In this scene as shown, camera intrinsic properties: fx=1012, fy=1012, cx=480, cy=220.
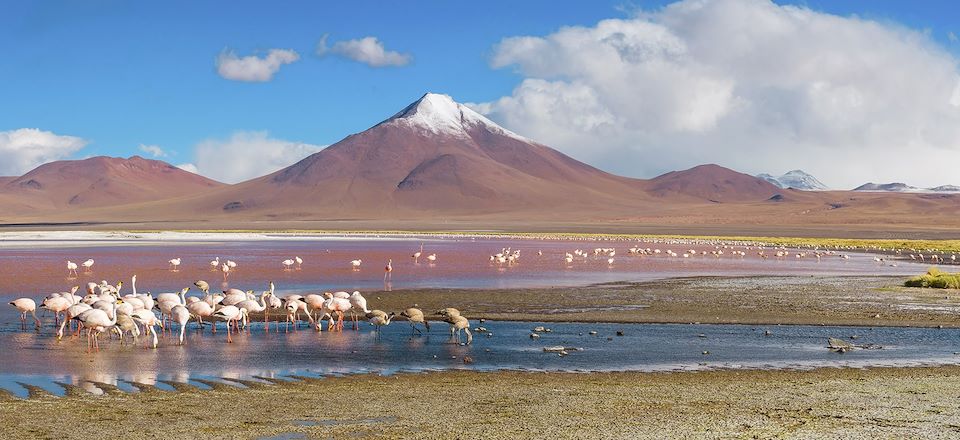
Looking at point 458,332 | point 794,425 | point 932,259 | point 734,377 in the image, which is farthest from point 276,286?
point 932,259

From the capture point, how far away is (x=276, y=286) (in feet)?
102

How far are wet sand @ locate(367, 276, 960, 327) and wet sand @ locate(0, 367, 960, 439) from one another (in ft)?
27.4

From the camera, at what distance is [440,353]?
17156 millimetres

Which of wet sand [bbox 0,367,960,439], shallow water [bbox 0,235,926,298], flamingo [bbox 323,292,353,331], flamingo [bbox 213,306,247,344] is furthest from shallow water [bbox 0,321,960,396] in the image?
shallow water [bbox 0,235,926,298]

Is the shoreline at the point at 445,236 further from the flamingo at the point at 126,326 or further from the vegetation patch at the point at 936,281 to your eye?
the flamingo at the point at 126,326

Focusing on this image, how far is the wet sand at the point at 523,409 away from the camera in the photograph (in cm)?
1056

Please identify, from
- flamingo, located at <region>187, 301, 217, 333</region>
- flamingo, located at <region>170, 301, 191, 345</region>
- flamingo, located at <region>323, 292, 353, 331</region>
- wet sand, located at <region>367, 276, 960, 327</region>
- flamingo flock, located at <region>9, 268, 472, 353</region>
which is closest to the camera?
flamingo flock, located at <region>9, 268, 472, 353</region>

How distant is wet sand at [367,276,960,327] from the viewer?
901 inches

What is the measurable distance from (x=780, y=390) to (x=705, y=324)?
28.3 ft

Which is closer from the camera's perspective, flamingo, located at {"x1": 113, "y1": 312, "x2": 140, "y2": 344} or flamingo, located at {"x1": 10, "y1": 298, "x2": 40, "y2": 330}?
flamingo, located at {"x1": 113, "y1": 312, "x2": 140, "y2": 344}

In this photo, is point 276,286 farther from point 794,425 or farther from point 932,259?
point 932,259

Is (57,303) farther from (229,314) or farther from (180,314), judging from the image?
(229,314)

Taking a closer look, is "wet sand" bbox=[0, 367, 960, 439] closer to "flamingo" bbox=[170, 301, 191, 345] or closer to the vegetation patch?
"flamingo" bbox=[170, 301, 191, 345]

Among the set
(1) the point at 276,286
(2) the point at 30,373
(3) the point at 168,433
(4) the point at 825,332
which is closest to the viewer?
(3) the point at 168,433
